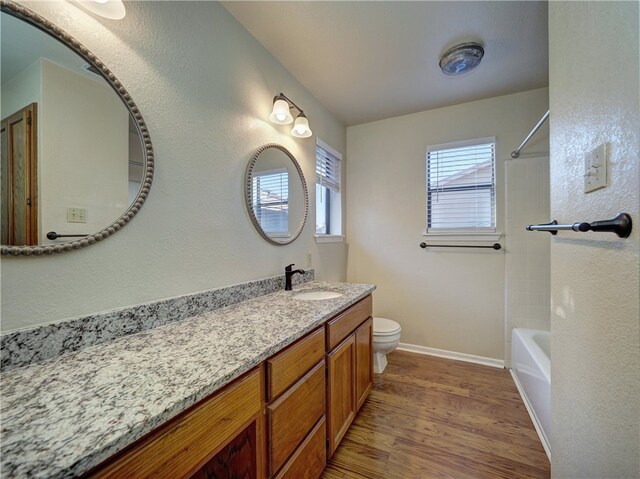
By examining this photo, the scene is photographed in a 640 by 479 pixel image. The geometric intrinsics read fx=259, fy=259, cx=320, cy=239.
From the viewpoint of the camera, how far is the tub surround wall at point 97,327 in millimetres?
727

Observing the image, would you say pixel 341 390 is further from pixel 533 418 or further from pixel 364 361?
pixel 533 418

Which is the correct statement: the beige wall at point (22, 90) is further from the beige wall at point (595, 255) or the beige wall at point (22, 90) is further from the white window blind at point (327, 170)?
the white window blind at point (327, 170)

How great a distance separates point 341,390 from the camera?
1.40m

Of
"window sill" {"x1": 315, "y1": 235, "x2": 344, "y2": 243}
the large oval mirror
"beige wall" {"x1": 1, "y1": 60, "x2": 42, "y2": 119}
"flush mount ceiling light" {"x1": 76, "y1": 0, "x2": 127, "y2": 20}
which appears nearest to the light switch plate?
"beige wall" {"x1": 1, "y1": 60, "x2": 42, "y2": 119}

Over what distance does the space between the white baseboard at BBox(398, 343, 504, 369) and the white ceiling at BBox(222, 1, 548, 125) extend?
2353mm

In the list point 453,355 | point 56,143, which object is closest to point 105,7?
point 56,143

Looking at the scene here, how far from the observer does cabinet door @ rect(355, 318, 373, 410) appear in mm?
1615

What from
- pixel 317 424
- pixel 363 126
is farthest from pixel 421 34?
pixel 317 424

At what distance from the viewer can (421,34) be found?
159cm

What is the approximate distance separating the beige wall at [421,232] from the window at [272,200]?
1.18m

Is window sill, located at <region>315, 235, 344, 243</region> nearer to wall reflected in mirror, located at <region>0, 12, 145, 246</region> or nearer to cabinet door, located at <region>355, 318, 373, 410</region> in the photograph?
cabinet door, located at <region>355, 318, 373, 410</region>

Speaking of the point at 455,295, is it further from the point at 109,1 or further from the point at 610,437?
the point at 109,1

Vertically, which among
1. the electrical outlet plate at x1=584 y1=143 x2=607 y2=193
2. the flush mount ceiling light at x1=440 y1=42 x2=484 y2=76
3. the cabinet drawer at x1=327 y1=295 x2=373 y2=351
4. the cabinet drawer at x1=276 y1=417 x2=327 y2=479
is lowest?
the cabinet drawer at x1=276 y1=417 x2=327 y2=479

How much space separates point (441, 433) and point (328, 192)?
6.81ft
